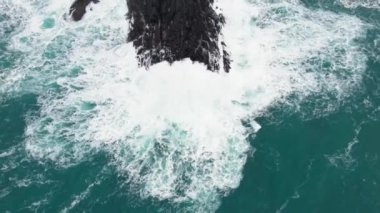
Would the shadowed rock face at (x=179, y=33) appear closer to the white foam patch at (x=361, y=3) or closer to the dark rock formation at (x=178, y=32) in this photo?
the dark rock formation at (x=178, y=32)

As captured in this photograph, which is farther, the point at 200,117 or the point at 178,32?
the point at 178,32

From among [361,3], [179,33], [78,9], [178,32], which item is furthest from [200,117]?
[361,3]

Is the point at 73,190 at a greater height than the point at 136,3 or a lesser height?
lesser

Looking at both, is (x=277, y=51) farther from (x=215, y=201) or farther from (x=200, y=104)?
(x=215, y=201)

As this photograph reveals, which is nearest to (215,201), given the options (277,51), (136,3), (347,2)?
(277,51)

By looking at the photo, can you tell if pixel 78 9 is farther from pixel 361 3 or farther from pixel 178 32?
pixel 361 3

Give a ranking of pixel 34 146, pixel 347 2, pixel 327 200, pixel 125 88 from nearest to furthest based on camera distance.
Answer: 1. pixel 327 200
2. pixel 34 146
3. pixel 125 88
4. pixel 347 2
